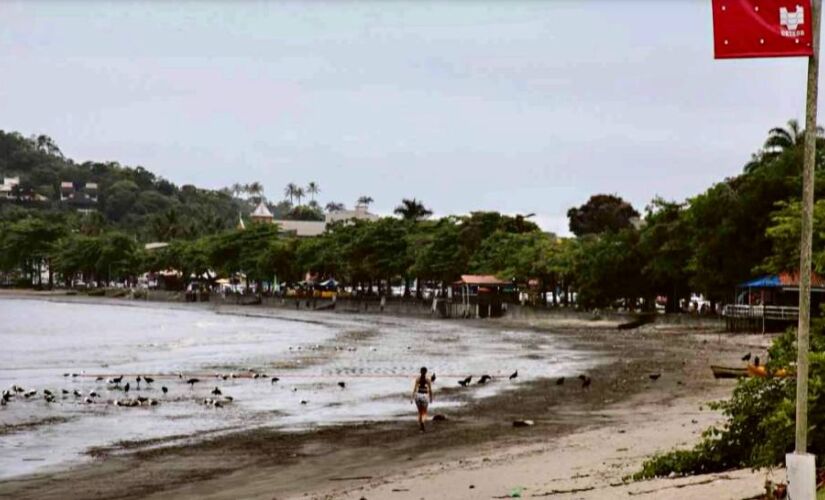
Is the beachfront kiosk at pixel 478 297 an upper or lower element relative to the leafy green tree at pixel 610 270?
lower

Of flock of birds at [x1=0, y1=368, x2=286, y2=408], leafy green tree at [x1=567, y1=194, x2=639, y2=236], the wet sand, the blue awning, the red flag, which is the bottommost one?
flock of birds at [x1=0, y1=368, x2=286, y2=408]

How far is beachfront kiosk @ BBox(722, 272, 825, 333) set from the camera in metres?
62.5

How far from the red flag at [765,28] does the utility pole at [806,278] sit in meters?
0.18

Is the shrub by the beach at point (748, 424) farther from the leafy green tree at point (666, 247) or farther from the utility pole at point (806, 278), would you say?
the leafy green tree at point (666, 247)

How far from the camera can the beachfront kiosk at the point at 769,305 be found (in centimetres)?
6250

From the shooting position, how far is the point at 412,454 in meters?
23.0

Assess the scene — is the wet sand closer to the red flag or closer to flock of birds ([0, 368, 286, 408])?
the red flag

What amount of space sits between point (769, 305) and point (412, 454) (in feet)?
163

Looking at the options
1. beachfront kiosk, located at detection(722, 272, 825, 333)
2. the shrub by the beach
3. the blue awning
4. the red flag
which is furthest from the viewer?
the blue awning

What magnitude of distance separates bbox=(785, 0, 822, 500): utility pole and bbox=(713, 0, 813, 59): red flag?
Answer: 0.59 feet

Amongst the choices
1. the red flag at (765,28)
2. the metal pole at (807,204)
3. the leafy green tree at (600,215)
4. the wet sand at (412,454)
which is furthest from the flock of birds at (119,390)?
the leafy green tree at (600,215)

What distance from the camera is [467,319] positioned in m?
103

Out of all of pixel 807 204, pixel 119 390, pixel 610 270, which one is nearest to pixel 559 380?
pixel 119 390

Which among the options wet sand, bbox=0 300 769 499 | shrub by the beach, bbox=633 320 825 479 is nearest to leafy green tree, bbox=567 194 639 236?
wet sand, bbox=0 300 769 499
